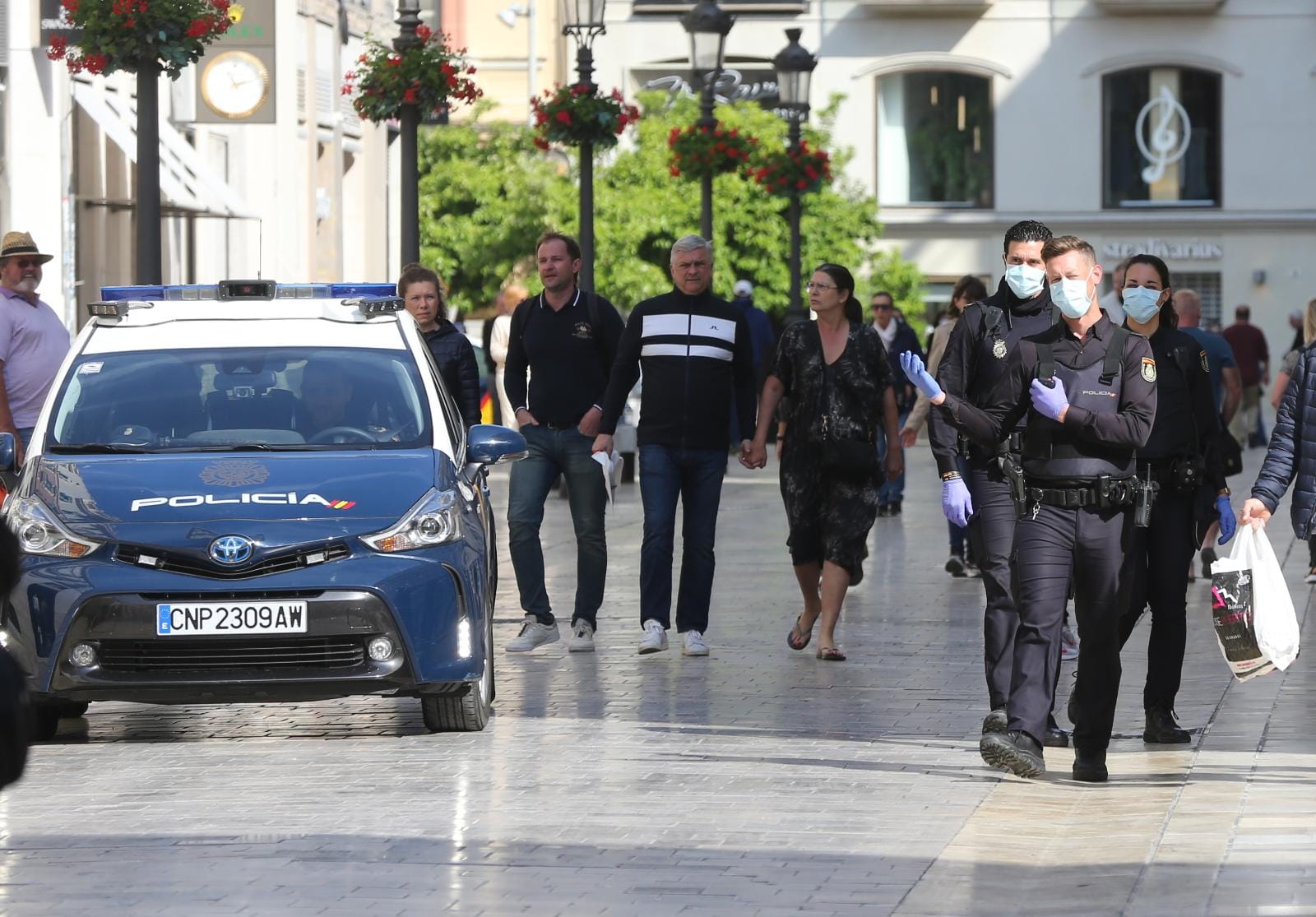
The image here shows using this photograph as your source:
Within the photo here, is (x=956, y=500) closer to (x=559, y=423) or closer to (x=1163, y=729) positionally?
(x=1163, y=729)

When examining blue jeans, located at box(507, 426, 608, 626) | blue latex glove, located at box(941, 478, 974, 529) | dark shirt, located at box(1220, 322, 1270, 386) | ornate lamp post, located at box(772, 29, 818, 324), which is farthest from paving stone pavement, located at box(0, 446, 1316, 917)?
dark shirt, located at box(1220, 322, 1270, 386)

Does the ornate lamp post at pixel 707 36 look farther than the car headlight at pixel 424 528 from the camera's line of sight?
Yes

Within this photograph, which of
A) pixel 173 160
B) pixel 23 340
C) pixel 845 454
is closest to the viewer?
pixel 845 454

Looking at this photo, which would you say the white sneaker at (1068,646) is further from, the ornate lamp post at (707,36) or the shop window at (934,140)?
the shop window at (934,140)

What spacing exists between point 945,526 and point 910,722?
11027 millimetres

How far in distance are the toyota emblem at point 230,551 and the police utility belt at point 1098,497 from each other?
2632 millimetres

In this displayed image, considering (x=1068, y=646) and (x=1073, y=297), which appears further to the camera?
(x=1068, y=646)

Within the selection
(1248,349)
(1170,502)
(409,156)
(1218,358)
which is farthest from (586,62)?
(1248,349)

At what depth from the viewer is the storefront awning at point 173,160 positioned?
85.3ft

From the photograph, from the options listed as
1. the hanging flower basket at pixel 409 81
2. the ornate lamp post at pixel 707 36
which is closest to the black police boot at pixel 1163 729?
the hanging flower basket at pixel 409 81

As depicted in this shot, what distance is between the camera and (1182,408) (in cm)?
966

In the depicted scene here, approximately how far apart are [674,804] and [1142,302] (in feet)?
9.26

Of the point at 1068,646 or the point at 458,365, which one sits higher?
the point at 458,365

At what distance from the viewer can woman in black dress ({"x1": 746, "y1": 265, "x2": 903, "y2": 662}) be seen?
12.1 m
